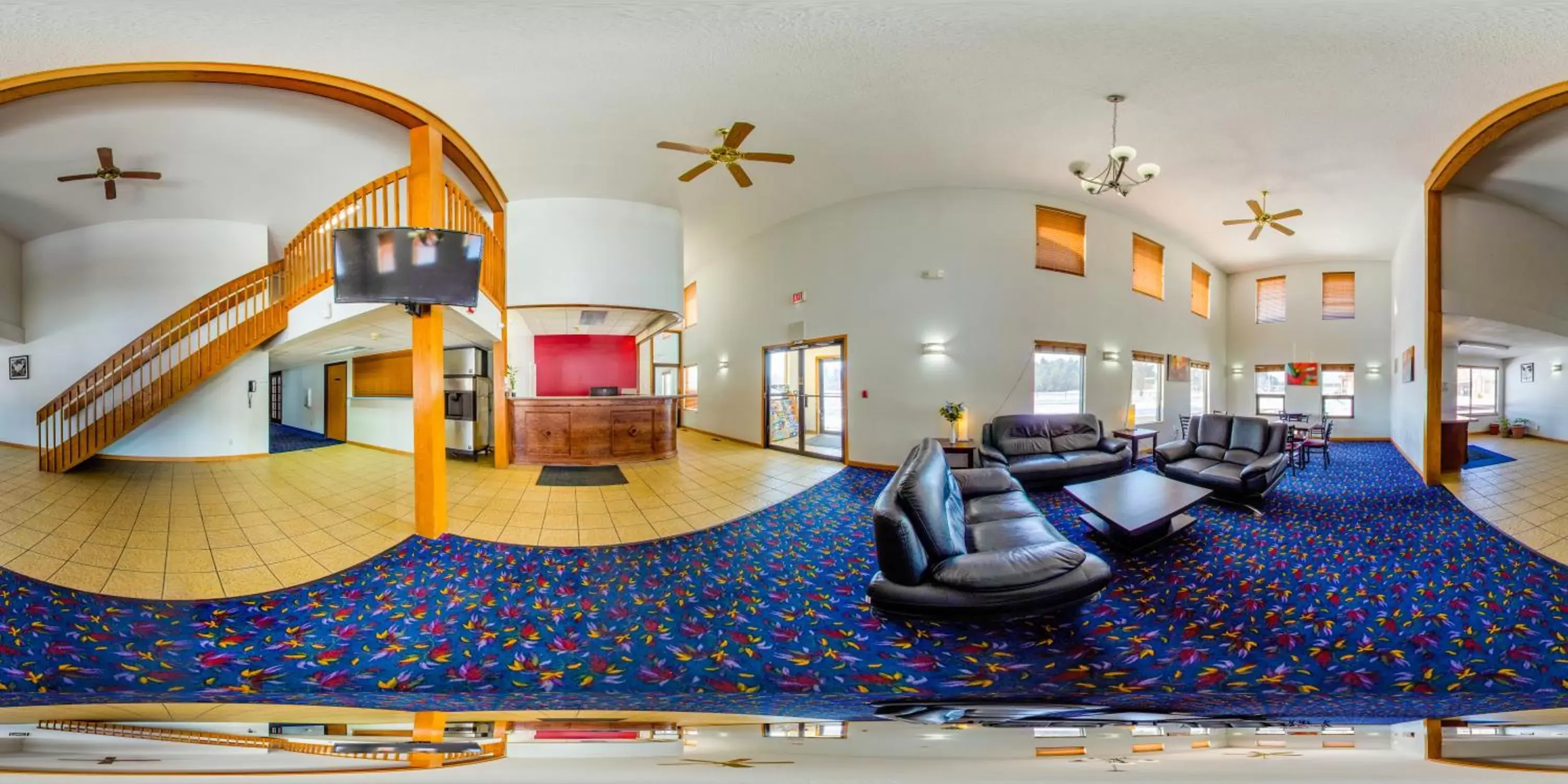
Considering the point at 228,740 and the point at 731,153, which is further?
the point at 731,153

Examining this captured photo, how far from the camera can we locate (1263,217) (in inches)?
204

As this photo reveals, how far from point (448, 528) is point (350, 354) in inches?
29.3

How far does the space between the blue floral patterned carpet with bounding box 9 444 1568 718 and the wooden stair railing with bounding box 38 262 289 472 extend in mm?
356

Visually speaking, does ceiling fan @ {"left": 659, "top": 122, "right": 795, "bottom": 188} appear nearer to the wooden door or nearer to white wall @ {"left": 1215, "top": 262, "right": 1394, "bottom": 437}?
the wooden door

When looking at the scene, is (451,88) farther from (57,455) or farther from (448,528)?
(448,528)

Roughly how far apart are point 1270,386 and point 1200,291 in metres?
3.23

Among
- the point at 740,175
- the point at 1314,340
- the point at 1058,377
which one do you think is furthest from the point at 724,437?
the point at 1314,340

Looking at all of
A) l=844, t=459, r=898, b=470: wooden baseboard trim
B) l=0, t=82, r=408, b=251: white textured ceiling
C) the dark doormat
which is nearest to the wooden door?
l=0, t=82, r=408, b=251: white textured ceiling

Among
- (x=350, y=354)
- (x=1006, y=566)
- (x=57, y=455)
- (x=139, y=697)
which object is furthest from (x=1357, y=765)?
(x=57, y=455)

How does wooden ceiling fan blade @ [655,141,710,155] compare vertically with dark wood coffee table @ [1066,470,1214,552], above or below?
above

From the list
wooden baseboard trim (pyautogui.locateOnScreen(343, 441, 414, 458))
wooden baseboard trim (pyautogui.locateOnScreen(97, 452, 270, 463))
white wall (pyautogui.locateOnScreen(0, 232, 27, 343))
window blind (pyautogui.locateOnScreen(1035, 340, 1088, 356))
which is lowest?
wooden baseboard trim (pyautogui.locateOnScreen(343, 441, 414, 458))

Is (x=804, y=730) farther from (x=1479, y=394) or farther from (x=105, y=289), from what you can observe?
(x=1479, y=394)

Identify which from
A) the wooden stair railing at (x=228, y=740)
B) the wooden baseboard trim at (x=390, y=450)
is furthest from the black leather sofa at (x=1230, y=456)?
the wooden baseboard trim at (x=390, y=450)

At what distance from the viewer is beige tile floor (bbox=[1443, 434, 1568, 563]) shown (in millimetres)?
1653
